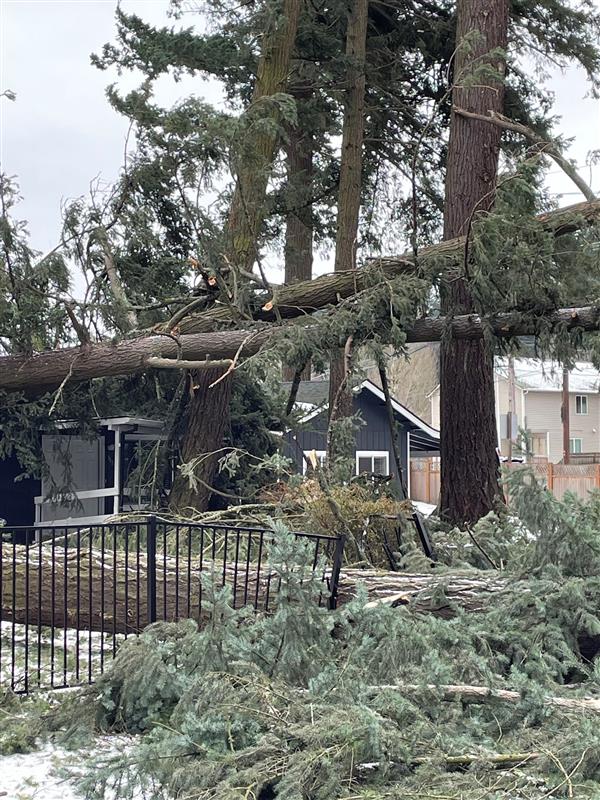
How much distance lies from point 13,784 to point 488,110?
9815mm

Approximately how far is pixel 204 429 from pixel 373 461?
9947 millimetres

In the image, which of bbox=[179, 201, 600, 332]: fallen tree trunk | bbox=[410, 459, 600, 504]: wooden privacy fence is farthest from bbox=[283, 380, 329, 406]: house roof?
bbox=[179, 201, 600, 332]: fallen tree trunk

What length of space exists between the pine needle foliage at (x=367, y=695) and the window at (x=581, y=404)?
35.7 meters

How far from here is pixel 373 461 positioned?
21.5m

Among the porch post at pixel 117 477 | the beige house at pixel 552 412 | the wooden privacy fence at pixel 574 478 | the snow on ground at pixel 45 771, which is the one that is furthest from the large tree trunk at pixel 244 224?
the beige house at pixel 552 412

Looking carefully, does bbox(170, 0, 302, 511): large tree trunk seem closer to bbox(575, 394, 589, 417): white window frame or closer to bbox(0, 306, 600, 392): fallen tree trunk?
bbox(0, 306, 600, 392): fallen tree trunk

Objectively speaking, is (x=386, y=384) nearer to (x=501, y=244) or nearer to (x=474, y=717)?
(x=501, y=244)

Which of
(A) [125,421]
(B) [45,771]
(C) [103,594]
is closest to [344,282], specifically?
(A) [125,421]

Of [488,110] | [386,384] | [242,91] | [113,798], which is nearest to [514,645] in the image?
[113,798]

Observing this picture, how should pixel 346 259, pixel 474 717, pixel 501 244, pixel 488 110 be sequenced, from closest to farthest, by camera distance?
pixel 474 717 < pixel 501 244 < pixel 488 110 < pixel 346 259

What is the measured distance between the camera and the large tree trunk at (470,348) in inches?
424

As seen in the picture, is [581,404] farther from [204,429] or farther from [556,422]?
[204,429]

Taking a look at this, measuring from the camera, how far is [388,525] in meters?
7.95

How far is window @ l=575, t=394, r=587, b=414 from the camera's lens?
40.1m
